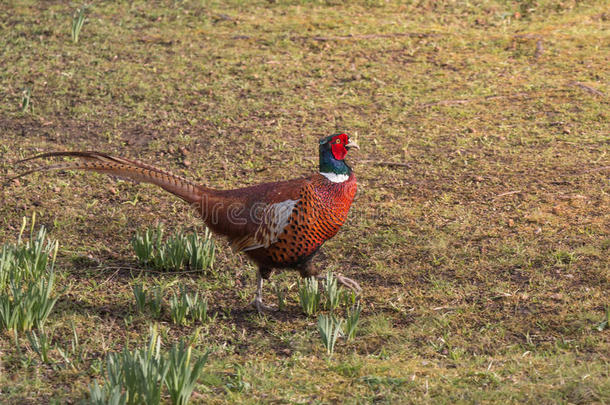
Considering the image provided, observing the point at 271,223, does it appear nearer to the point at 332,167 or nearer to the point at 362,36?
the point at 332,167

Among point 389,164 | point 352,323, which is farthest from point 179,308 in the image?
point 389,164

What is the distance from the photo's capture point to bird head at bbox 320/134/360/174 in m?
4.25

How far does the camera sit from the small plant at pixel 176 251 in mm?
4574

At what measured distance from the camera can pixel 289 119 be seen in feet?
22.7

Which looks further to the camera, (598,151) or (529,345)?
(598,151)

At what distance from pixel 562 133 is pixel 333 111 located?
1.96 metres

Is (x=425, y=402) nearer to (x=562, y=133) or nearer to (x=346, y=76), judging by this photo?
(x=562, y=133)

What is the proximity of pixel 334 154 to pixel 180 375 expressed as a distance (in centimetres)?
169

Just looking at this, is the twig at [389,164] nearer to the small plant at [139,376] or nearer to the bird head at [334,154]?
the bird head at [334,154]

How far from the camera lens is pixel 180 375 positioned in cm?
301

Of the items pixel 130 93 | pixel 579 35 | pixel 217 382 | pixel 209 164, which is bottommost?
pixel 217 382

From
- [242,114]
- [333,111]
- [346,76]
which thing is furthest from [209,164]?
[346,76]

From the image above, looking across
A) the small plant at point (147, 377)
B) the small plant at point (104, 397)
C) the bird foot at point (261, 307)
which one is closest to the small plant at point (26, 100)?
the bird foot at point (261, 307)

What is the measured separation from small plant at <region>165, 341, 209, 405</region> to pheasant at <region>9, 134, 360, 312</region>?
1.23 metres
